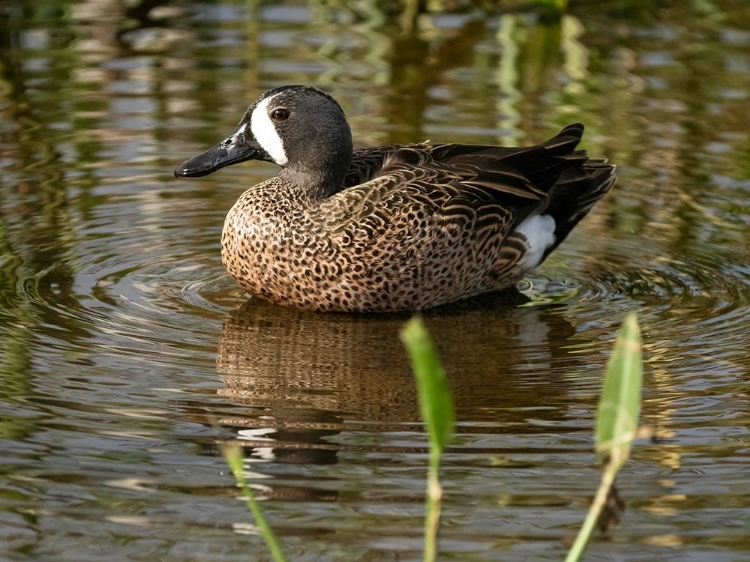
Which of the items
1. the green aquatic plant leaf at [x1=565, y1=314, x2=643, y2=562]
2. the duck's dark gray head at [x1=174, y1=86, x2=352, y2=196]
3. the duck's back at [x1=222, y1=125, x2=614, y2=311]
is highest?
the green aquatic plant leaf at [x1=565, y1=314, x2=643, y2=562]

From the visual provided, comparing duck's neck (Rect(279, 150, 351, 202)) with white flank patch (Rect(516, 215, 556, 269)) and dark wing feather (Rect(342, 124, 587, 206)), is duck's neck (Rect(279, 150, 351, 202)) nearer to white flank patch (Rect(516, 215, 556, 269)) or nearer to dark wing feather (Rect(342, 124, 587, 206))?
dark wing feather (Rect(342, 124, 587, 206))

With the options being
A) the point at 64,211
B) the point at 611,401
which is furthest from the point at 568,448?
the point at 64,211

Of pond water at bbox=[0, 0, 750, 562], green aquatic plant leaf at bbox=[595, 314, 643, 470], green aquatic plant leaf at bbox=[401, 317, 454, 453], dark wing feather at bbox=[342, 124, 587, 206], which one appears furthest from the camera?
dark wing feather at bbox=[342, 124, 587, 206]

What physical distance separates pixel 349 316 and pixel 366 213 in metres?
0.49

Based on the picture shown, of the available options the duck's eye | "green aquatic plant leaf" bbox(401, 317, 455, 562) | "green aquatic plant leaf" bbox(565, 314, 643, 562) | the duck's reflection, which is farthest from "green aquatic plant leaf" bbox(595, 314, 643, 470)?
the duck's eye

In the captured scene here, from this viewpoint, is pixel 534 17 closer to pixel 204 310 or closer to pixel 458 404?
pixel 204 310

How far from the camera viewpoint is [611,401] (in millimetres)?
3400

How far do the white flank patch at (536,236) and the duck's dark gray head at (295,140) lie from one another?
978mm

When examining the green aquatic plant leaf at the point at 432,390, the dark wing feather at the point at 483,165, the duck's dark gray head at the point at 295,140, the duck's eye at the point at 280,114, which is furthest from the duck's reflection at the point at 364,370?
the green aquatic plant leaf at the point at 432,390

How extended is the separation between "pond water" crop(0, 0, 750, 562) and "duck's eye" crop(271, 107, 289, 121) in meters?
0.89

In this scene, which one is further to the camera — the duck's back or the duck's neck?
the duck's neck

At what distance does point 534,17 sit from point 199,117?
3529mm

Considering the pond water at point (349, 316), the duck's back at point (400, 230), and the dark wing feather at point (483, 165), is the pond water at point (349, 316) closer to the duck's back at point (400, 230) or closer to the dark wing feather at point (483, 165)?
the duck's back at point (400, 230)

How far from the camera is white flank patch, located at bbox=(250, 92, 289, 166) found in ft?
22.9
